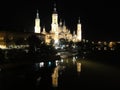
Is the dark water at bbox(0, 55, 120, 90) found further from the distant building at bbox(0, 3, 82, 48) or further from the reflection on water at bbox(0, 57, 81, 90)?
the distant building at bbox(0, 3, 82, 48)

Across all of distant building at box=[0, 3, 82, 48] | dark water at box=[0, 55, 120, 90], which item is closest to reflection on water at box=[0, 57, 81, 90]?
dark water at box=[0, 55, 120, 90]

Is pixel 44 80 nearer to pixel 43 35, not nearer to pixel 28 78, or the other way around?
pixel 28 78

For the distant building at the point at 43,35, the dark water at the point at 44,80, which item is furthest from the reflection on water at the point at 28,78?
the distant building at the point at 43,35

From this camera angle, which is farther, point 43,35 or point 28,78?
point 43,35

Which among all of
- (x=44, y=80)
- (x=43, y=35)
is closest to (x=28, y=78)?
(x=44, y=80)

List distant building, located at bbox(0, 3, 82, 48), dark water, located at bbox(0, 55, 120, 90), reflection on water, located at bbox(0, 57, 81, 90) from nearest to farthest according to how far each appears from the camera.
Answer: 1. dark water, located at bbox(0, 55, 120, 90)
2. reflection on water, located at bbox(0, 57, 81, 90)
3. distant building, located at bbox(0, 3, 82, 48)

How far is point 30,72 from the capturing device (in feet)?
57.5

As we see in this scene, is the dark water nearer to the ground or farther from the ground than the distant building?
nearer to the ground

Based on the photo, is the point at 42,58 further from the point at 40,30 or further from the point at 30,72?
the point at 40,30

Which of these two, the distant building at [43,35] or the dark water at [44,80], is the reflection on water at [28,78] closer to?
the dark water at [44,80]

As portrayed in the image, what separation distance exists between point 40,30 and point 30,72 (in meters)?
35.2

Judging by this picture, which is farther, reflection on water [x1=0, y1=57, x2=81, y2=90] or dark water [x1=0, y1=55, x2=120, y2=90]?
reflection on water [x1=0, y1=57, x2=81, y2=90]

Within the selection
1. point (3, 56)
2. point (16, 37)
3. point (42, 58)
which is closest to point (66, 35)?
point (16, 37)

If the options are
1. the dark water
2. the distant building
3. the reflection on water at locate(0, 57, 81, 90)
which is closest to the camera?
the dark water
